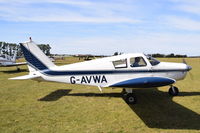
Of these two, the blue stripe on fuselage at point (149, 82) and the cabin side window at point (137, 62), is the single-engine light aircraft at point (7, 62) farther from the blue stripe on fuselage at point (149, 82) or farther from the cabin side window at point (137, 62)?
the blue stripe on fuselage at point (149, 82)

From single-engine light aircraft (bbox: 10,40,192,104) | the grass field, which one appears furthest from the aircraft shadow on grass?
Answer: single-engine light aircraft (bbox: 10,40,192,104)

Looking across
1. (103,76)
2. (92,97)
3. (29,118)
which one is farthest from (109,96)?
(29,118)

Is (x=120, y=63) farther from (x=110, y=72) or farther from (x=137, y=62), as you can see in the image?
(x=137, y=62)

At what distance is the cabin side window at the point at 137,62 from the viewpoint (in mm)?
9945

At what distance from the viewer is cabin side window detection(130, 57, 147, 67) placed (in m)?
9.95

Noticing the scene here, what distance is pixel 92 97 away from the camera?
443 inches

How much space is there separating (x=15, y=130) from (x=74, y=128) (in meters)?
1.78

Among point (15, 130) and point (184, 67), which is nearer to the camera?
point (15, 130)

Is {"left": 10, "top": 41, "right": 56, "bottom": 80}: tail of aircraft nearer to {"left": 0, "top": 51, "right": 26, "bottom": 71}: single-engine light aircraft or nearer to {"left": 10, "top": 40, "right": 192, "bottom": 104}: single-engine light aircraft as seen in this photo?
{"left": 10, "top": 40, "right": 192, "bottom": 104}: single-engine light aircraft

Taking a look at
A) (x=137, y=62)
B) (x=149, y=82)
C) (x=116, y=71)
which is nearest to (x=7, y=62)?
(x=116, y=71)

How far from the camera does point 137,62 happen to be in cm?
998

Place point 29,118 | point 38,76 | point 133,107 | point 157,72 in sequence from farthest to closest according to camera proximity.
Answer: point 38,76
point 157,72
point 133,107
point 29,118

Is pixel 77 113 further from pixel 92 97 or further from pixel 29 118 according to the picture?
pixel 92 97

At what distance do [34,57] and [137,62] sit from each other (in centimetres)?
518
